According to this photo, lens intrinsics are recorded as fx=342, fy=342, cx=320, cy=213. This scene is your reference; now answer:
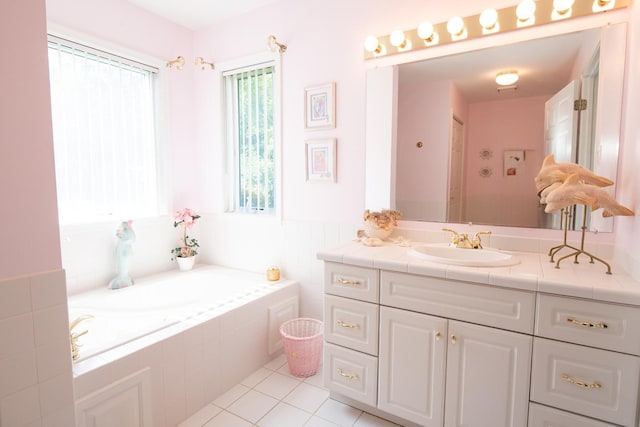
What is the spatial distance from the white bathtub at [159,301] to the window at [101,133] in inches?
22.7

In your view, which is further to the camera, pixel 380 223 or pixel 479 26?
pixel 380 223

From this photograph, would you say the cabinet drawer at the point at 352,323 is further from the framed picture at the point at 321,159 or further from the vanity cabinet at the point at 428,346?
the framed picture at the point at 321,159

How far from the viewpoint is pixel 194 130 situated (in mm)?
3131

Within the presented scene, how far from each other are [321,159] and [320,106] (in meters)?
0.37

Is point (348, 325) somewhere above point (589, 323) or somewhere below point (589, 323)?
below

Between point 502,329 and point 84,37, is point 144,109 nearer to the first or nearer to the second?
point 84,37

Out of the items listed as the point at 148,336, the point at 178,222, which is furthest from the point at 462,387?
the point at 178,222

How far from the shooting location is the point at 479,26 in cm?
186

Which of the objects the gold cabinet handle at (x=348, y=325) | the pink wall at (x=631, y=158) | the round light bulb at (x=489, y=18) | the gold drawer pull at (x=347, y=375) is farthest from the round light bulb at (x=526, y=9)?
the gold drawer pull at (x=347, y=375)

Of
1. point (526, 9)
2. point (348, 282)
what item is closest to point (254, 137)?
point (348, 282)

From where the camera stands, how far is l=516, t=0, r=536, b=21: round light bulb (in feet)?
5.61

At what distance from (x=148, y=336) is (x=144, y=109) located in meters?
1.89

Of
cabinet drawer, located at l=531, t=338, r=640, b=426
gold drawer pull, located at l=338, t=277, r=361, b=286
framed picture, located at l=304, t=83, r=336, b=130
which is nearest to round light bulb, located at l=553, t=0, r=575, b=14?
framed picture, located at l=304, t=83, r=336, b=130

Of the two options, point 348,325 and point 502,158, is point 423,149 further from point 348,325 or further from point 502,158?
point 348,325
